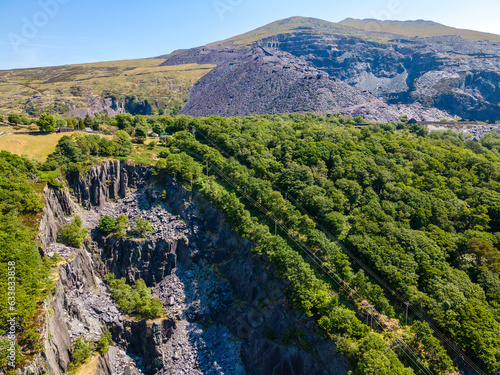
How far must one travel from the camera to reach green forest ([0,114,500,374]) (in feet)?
110

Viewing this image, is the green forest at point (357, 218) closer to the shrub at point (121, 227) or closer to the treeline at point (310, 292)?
the treeline at point (310, 292)

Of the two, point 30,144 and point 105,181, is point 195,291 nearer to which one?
point 105,181

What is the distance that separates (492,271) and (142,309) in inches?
2015

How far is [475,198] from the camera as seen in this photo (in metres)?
54.7

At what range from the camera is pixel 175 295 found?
155 feet

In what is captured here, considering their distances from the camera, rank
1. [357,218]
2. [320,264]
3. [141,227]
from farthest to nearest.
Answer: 1. [141,227]
2. [357,218]
3. [320,264]

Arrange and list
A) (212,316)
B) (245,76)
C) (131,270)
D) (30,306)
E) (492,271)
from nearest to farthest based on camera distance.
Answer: (30,306) < (492,271) < (212,316) < (131,270) < (245,76)

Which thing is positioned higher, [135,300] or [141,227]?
[141,227]

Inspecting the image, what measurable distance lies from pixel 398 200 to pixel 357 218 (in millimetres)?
12239

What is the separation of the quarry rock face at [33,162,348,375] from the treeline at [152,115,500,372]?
28.9ft

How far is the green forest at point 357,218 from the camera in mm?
33656

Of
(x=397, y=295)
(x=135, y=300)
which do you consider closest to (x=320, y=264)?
(x=397, y=295)

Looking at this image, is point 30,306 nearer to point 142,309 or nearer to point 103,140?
point 142,309

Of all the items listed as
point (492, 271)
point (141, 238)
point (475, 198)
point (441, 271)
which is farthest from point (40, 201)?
point (475, 198)
